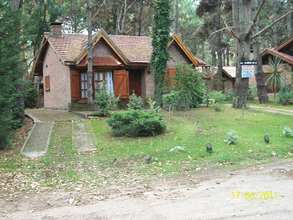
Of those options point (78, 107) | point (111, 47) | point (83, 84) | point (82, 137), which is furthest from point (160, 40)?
point (82, 137)

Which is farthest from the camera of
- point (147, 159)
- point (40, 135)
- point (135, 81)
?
point (135, 81)

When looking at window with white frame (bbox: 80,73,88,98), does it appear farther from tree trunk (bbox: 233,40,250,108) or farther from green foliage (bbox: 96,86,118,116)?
tree trunk (bbox: 233,40,250,108)

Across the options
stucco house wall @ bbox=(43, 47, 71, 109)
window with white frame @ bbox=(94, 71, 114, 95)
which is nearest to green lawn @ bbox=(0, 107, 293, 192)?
window with white frame @ bbox=(94, 71, 114, 95)

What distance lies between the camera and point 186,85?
982 inches

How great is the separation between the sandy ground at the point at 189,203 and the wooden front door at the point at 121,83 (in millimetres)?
18764

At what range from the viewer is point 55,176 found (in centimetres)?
1157

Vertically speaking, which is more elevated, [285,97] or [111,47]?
[111,47]

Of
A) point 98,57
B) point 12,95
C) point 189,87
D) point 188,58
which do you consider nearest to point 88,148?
point 12,95

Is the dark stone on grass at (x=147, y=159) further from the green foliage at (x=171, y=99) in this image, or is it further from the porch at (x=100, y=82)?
the porch at (x=100, y=82)

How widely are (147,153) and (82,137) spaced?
4485 millimetres

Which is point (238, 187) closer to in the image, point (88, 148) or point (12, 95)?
point (88, 148)

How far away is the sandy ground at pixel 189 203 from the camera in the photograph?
7.36 m

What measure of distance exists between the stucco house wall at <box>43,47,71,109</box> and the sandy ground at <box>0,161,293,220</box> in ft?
64.5

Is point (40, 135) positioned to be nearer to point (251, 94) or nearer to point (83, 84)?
point (83, 84)
